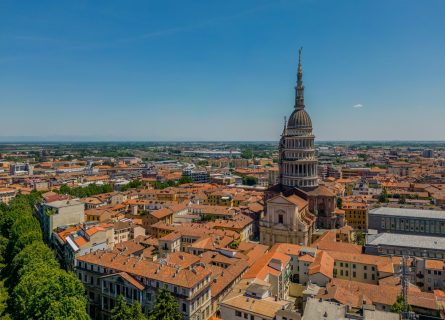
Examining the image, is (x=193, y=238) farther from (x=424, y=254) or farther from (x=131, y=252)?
(x=424, y=254)

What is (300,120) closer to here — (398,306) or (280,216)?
(280,216)

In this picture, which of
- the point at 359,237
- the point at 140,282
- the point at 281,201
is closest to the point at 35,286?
the point at 140,282

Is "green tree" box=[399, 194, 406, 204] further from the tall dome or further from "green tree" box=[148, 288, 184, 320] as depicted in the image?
"green tree" box=[148, 288, 184, 320]

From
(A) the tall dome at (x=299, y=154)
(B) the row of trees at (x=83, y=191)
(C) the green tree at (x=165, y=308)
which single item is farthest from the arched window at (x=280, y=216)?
(B) the row of trees at (x=83, y=191)

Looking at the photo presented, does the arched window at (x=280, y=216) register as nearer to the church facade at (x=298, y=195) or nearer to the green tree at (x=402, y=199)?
the church facade at (x=298, y=195)

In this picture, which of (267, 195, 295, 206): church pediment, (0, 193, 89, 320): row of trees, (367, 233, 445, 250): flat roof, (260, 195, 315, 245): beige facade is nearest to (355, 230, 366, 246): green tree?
(367, 233, 445, 250): flat roof

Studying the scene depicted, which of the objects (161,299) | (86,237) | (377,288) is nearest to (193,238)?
(86,237)
